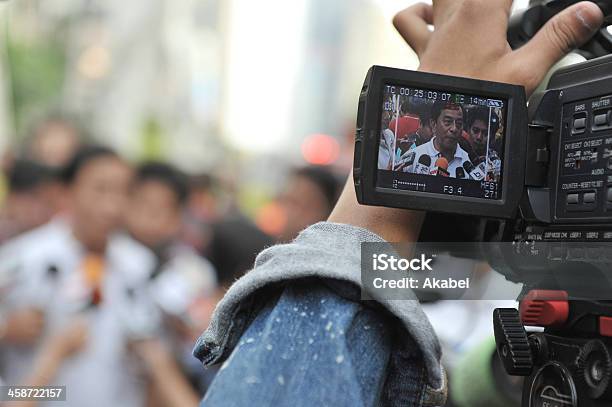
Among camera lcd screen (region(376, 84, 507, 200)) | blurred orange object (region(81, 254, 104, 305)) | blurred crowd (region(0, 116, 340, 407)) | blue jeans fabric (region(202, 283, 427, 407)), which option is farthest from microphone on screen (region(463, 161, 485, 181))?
blurred orange object (region(81, 254, 104, 305))

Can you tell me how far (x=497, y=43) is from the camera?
1400mm

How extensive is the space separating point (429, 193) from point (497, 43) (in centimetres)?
27

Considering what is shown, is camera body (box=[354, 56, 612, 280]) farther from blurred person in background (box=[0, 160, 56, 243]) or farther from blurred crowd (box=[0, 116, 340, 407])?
blurred person in background (box=[0, 160, 56, 243])

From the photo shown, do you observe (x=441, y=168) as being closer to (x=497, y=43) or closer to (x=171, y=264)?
(x=497, y=43)

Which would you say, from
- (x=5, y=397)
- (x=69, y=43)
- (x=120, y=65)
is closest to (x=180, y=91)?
(x=69, y=43)

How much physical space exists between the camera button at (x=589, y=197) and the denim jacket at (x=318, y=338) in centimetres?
26

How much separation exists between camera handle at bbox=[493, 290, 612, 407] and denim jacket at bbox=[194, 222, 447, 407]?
0.49 feet

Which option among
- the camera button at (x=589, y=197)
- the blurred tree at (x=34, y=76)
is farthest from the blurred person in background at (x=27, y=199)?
the blurred tree at (x=34, y=76)

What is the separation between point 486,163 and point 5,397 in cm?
153

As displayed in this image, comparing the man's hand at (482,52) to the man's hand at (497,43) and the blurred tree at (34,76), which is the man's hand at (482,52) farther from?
the blurred tree at (34,76)

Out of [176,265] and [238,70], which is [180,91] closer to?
[238,70]

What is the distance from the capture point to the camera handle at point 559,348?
1238mm

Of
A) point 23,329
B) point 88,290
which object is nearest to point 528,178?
point 23,329

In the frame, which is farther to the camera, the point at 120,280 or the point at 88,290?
the point at 120,280
